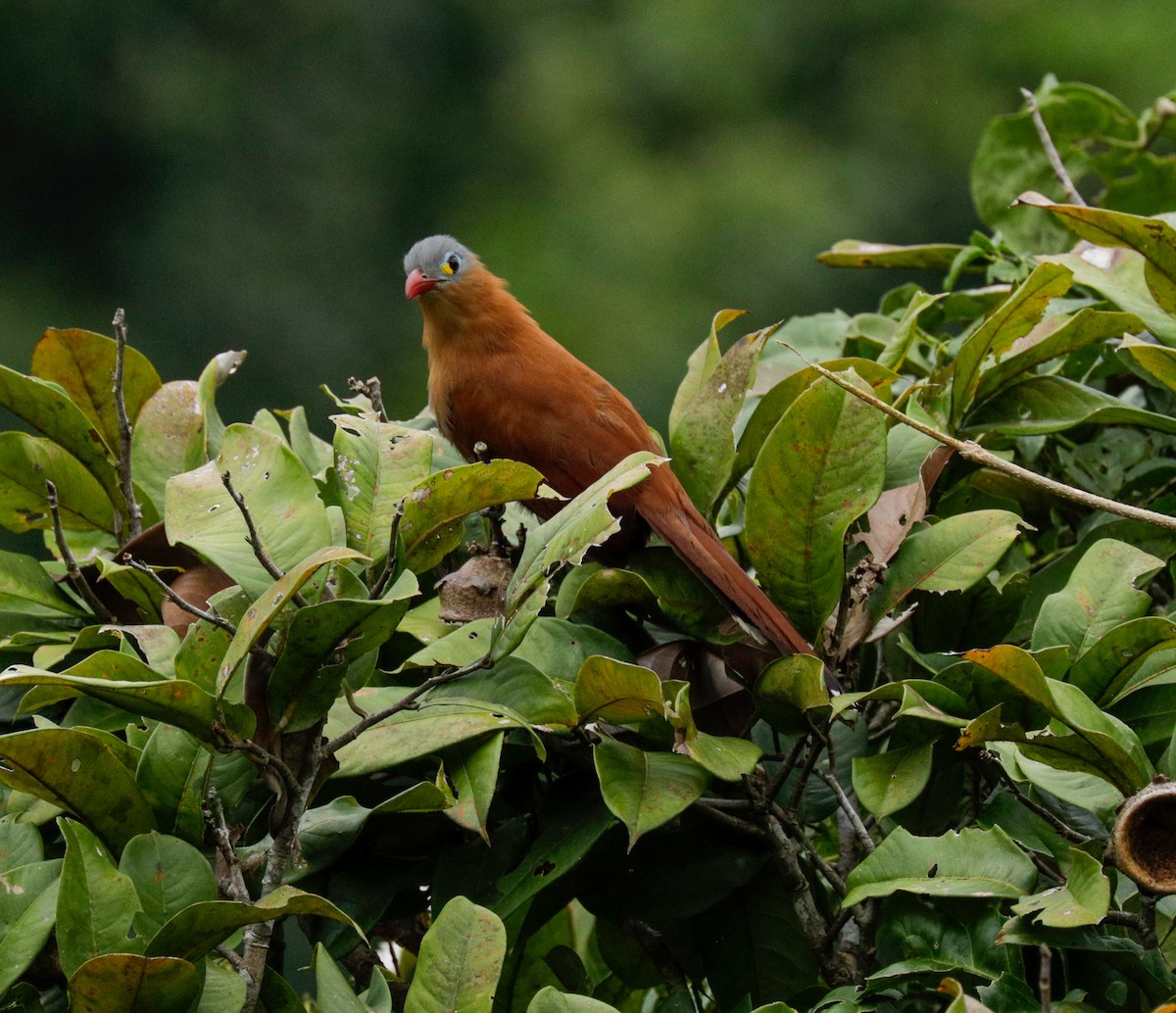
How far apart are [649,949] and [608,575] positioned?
40 centimetres

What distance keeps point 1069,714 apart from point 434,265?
2015mm

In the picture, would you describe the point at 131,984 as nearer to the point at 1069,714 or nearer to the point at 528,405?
the point at 1069,714

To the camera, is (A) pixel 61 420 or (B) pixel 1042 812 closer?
(B) pixel 1042 812

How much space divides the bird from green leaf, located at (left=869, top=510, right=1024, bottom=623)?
0.18 meters

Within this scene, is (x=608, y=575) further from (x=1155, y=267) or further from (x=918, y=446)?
(x=1155, y=267)

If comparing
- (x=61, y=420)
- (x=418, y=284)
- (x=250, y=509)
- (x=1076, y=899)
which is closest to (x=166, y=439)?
(x=61, y=420)

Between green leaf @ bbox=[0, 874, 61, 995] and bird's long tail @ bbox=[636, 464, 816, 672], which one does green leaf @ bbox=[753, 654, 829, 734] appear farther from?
green leaf @ bbox=[0, 874, 61, 995]

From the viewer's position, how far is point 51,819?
4.42 feet

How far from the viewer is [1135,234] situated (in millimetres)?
1473

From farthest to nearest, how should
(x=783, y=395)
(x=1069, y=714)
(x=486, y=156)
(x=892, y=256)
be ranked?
(x=486, y=156)
(x=892, y=256)
(x=783, y=395)
(x=1069, y=714)

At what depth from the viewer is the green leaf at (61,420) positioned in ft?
5.02

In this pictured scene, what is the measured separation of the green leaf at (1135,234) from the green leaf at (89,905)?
1.09 m

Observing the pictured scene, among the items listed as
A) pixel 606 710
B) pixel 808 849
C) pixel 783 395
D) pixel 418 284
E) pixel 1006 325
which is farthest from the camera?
pixel 418 284

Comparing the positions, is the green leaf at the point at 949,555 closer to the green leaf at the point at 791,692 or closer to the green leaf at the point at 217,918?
the green leaf at the point at 791,692
